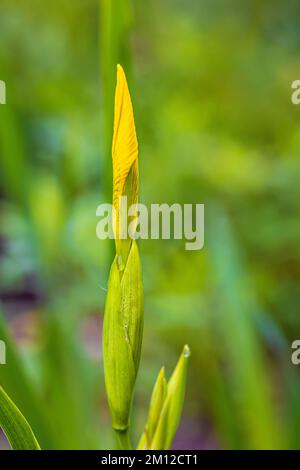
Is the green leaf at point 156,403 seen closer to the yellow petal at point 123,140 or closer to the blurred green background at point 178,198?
the yellow petal at point 123,140

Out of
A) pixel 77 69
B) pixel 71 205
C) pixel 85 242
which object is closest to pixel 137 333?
pixel 85 242

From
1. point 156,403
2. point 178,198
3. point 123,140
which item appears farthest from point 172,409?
point 178,198

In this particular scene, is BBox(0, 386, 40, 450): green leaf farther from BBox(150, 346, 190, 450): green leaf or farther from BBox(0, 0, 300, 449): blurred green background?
BBox(0, 0, 300, 449): blurred green background

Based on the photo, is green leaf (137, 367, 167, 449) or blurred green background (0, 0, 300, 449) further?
blurred green background (0, 0, 300, 449)

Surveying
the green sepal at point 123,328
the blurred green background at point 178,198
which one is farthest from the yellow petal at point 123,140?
the blurred green background at point 178,198

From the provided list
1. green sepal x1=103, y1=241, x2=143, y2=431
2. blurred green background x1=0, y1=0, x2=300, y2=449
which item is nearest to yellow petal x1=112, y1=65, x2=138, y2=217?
green sepal x1=103, y1=241, x2=143, y2=431
